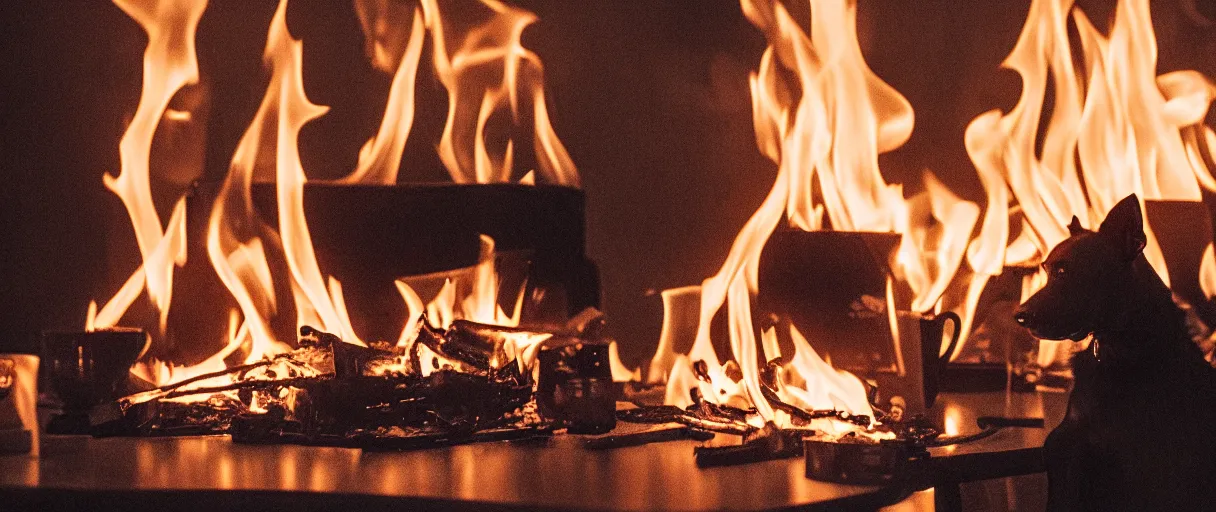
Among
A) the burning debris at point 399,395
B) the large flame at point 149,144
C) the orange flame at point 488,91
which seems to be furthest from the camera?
the orange flame at point 488,91

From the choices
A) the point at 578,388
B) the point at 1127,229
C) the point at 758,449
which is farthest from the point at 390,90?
the point at 1127,229

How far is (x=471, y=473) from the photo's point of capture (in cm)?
116

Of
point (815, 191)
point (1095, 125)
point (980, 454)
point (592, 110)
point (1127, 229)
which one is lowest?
point (980, 454)

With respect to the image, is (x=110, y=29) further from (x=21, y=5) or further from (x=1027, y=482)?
(x=1027, y=482)

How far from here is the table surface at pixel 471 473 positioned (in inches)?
39.9

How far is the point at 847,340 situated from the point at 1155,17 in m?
1.56

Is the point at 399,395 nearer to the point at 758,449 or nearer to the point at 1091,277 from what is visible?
the point at 758,449

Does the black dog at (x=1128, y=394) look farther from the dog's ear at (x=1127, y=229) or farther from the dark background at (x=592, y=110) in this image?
→ the dark background at (x=592, y=110)

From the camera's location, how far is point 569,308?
2.46 meters

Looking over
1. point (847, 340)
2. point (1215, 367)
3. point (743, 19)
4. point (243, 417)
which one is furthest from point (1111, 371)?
point (743, 19)

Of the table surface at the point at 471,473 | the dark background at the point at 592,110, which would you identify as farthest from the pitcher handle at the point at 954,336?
the dark background at the point at 592,110

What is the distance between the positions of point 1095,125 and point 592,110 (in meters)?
1.24

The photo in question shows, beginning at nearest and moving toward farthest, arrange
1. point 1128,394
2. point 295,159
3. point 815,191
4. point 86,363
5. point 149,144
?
point 1128,394 → point 86,363 → point 295,159 → point 149,144 → point 815,191

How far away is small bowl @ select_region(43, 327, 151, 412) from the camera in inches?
62.6
